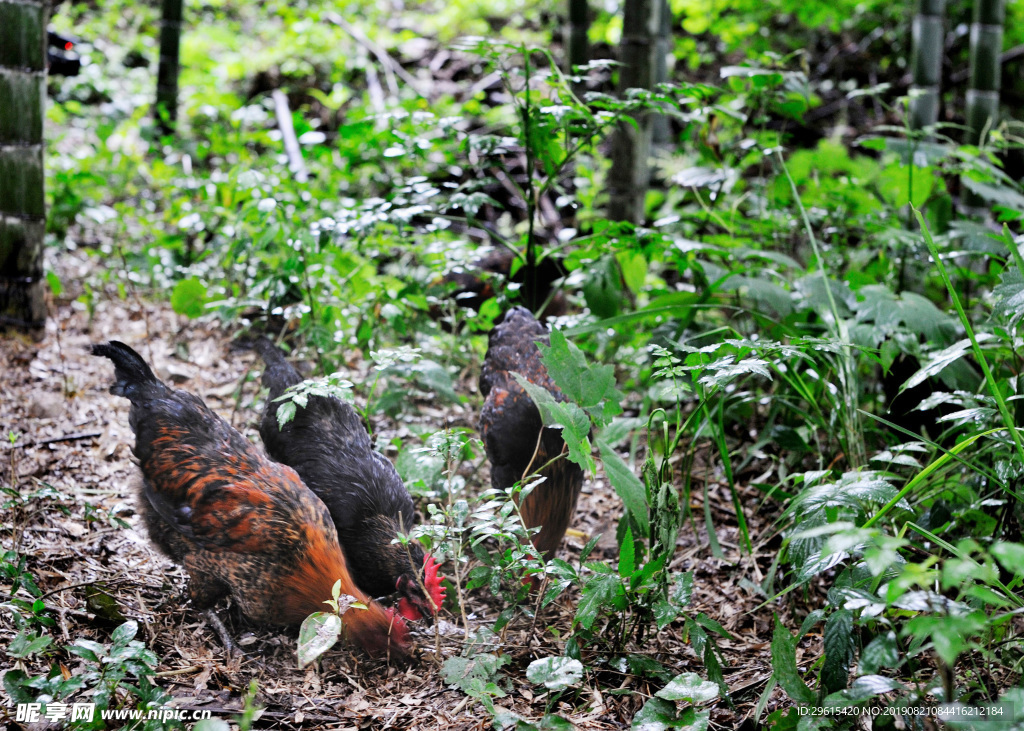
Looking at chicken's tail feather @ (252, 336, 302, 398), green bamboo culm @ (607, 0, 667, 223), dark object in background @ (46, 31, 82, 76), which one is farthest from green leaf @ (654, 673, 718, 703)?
dark object in background @ (46, 31, 82, 76)

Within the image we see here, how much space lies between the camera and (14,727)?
1676mm

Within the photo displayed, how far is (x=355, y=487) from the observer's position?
2523 millimetres

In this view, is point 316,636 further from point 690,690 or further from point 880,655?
point 880,655

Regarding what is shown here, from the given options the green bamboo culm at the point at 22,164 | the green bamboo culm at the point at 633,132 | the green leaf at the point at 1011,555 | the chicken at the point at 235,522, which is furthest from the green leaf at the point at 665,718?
the green bamboo culm at the point at 22,164

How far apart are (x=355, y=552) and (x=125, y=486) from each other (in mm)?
1009

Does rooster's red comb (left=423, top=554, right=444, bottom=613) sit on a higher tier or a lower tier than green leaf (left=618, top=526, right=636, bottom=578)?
lower

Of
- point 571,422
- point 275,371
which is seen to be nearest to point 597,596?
point 571,422

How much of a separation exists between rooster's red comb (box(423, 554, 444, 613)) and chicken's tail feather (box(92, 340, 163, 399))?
3.69 ft

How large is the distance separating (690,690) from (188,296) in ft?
9.33

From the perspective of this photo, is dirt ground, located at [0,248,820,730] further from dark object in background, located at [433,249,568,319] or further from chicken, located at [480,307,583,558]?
dark object in background, located at [433,249,568,319]

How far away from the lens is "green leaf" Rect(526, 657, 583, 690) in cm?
181

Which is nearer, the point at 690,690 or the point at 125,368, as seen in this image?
the point at 690,690

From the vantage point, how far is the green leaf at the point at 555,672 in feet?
5.93

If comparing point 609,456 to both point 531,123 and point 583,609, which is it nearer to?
point 583,609
